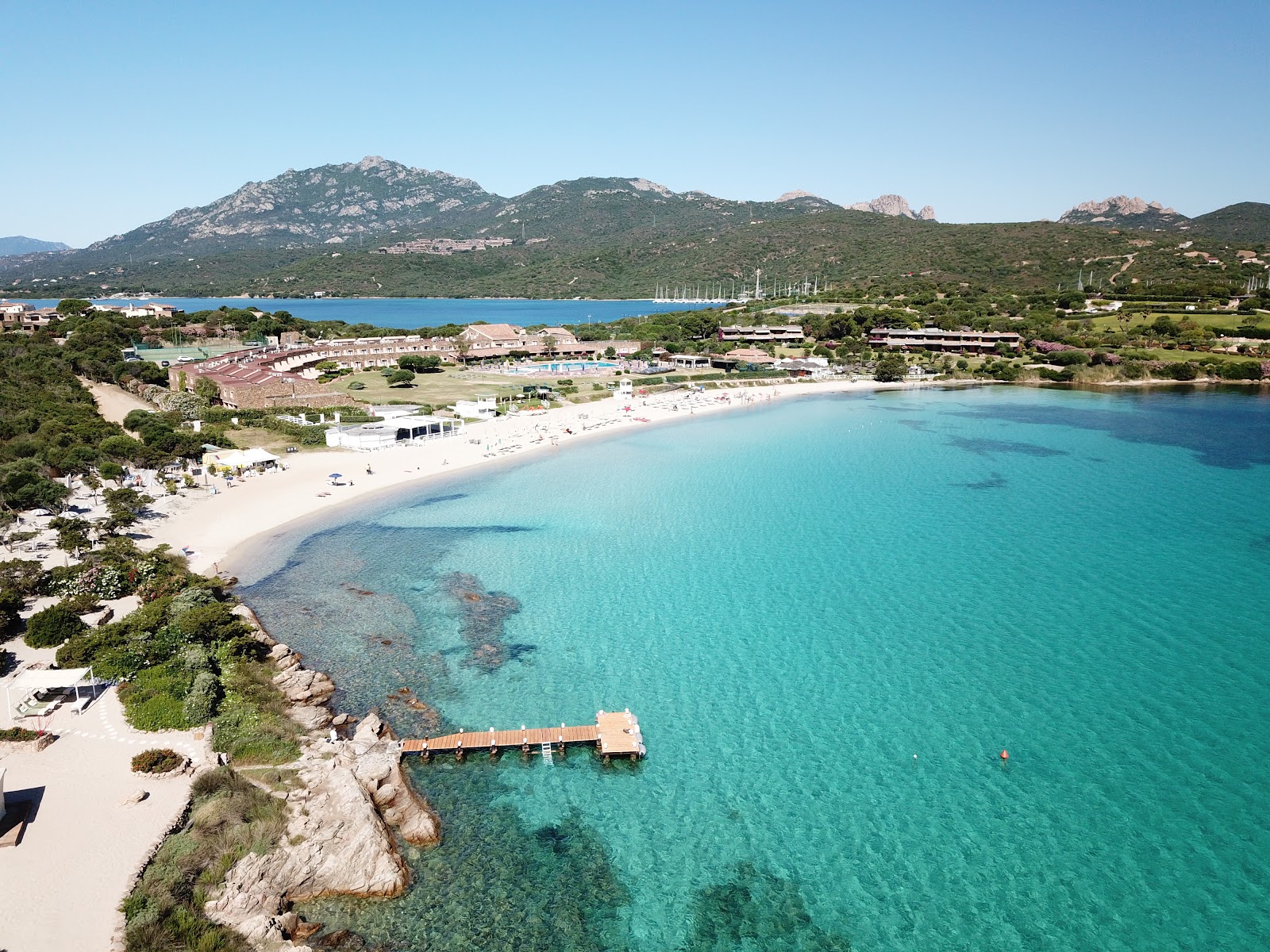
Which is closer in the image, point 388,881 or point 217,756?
point 388,881

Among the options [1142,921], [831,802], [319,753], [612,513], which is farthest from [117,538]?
[1142,921]

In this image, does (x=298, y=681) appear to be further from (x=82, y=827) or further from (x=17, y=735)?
(x=82, y=827)

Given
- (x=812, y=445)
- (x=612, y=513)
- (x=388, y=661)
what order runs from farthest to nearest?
1. (x=812, y=445)
2. (x=612, y=513)
3. (x=388, y=661)

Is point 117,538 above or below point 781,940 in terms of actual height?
above

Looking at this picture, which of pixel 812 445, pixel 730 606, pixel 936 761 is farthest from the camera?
pixel 812 445

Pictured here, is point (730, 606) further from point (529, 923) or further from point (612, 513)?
point (529, 923)

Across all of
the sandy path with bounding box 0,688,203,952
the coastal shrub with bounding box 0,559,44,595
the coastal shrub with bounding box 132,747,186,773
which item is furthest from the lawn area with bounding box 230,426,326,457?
the coastal shrub with bounding box 132,747,186,773

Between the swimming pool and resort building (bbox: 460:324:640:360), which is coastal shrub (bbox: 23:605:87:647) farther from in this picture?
resort building (bbox: 460:324:640:360)

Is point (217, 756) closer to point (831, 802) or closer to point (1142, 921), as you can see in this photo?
point (831, 802)
